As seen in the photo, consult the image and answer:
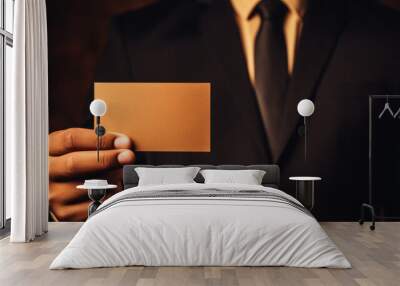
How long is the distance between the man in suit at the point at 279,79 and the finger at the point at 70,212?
1cm

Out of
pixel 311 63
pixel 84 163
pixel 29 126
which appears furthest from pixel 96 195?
pixel 311 63

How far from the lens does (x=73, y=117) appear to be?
24.9ft

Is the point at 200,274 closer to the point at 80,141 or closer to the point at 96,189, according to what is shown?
the point at 96,189

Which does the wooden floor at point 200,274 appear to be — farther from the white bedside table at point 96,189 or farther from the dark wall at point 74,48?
the dark wall at point 74,48

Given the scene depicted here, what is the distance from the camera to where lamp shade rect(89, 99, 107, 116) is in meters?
7.18

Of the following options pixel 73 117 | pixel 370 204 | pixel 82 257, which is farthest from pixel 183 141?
pixel 82 257

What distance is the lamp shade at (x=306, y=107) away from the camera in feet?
23.5

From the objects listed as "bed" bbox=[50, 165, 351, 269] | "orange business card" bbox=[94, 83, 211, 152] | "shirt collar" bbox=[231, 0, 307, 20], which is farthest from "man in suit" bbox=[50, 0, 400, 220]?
"bed" bbox=[50, 165, 351, 269]

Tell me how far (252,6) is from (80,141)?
116 inches

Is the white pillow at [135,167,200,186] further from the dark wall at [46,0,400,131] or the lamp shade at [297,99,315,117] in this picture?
the lamp shade at [297,99,315,117]

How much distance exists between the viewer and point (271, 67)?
7562 millimetres

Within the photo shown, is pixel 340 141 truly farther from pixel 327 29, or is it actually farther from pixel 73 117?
pixel 73 117

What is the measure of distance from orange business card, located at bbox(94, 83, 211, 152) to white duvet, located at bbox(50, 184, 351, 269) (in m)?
2.84

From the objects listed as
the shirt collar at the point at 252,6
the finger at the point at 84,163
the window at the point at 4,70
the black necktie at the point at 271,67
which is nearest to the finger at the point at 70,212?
the finger at the point at 84,163
